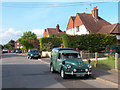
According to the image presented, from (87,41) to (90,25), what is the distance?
41.9 ft

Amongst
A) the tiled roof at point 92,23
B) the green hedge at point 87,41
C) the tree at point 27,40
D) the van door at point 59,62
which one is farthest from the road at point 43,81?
the tree at point 27,40

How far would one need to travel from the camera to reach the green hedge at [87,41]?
26.6m

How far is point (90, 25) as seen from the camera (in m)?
38.8

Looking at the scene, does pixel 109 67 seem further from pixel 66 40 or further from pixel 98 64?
pixel 66 40

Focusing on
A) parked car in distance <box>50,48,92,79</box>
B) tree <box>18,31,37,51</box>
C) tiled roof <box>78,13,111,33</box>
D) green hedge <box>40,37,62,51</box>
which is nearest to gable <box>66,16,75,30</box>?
tiled roof <box>78,13,111,33</box>

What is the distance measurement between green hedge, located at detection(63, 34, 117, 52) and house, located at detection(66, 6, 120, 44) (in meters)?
7.52

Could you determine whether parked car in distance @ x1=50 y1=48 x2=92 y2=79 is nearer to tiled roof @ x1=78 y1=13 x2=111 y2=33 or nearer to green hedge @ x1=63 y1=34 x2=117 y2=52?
green hedge @ x1=63 y1=34 x2=117 y2=52

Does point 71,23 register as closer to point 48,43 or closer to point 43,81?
point 48,43

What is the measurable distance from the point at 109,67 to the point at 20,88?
7.89 metres

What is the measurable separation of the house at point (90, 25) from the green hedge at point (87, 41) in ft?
24.7

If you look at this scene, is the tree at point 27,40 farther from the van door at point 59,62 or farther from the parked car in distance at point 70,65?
the van door at point 59,62

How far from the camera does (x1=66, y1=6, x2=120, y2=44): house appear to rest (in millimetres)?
35900

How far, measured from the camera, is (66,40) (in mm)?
26625

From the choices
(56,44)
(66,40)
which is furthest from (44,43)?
(66,40)
